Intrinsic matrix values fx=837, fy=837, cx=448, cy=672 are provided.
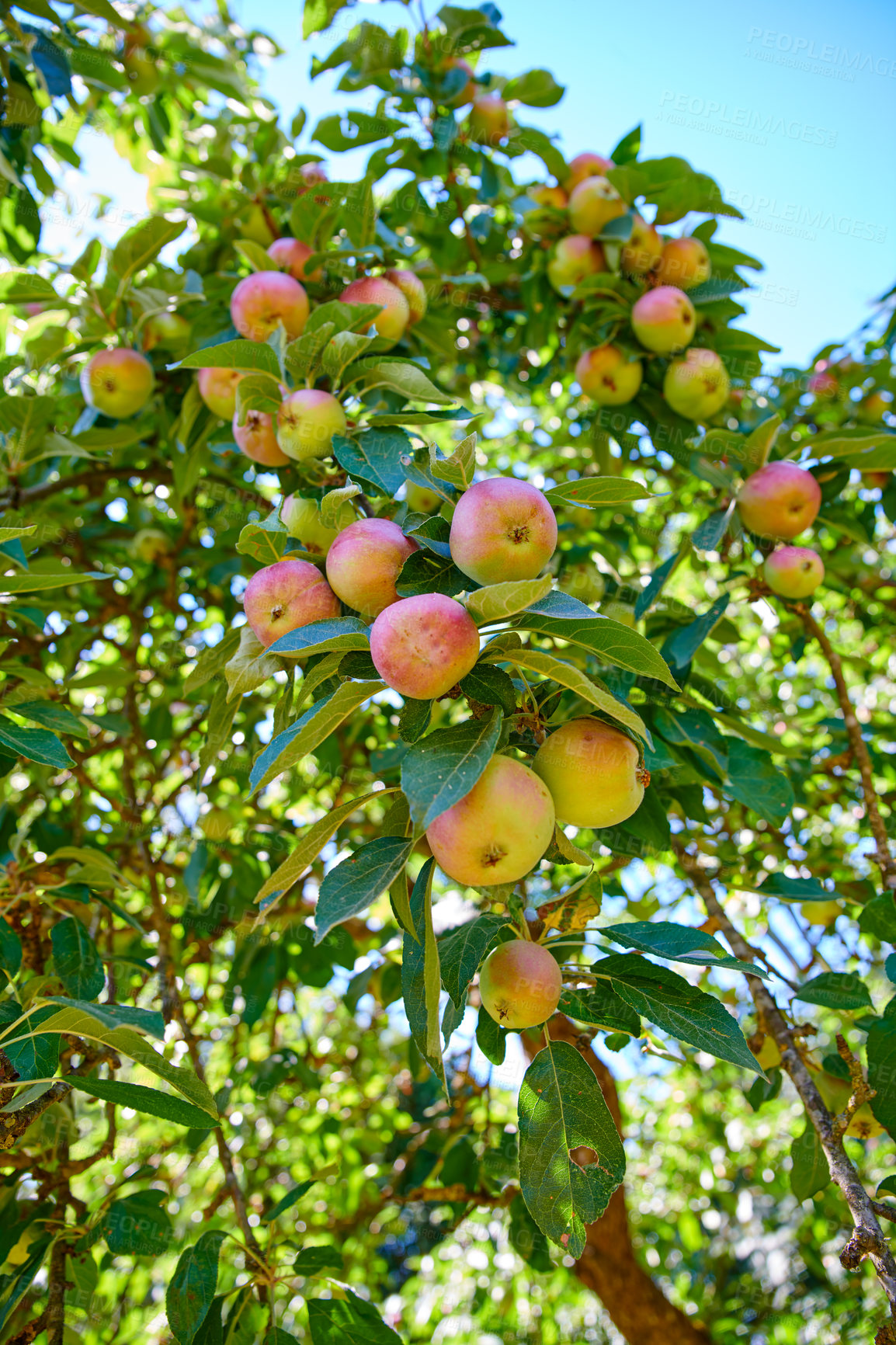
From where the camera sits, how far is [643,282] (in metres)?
2.59

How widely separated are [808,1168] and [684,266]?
7.90 feet

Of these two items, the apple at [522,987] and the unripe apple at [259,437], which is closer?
the apple at [522,987]

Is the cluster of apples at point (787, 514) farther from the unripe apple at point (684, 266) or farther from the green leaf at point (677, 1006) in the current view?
the green leaf at point (677, 1006)

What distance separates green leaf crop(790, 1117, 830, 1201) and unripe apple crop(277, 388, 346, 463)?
1.68 metres

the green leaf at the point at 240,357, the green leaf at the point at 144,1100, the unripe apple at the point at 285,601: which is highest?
the green leaf at the point at 240,357

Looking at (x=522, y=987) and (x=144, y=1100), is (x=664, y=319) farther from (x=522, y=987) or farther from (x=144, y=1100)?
(x=144, y=1100)

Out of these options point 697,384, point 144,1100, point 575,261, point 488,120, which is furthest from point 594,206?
point 144,1100

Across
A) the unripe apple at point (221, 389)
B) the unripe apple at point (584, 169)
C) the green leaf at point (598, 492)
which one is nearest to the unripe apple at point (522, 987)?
the green leaf at point (598, 492)

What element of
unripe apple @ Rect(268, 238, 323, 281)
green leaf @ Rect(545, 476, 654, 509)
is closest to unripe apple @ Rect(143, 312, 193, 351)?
unripe apple @ Rect(268, 238, 323, 281)

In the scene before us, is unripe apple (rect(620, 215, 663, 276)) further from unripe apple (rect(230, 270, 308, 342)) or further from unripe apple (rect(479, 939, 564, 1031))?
unripe apple (rect(479, 939, 564, 1031))

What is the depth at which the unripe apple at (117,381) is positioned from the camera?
Answer: 226 cm

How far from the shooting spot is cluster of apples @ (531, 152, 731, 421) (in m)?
2.40

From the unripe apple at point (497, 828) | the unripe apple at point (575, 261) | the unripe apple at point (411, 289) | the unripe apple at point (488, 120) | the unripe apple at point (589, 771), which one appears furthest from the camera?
the unripe apple at point (488, 120)

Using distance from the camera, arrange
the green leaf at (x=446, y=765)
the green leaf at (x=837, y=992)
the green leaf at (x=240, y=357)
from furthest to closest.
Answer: the green leaf at (x=837, y=992) < the green leaf at (x=240, y=357) < the green leaf at (x=446, y=765)
